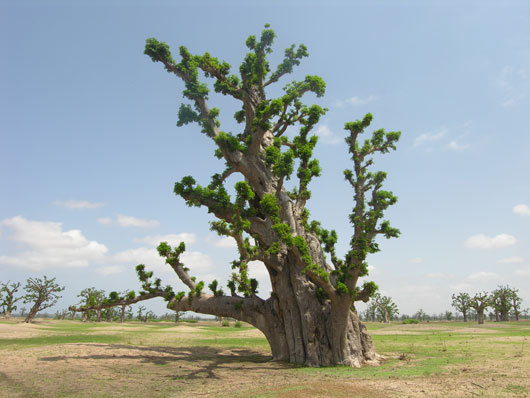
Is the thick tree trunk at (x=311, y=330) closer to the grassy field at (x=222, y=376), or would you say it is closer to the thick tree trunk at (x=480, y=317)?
the grassy field at (x=222, y=376)

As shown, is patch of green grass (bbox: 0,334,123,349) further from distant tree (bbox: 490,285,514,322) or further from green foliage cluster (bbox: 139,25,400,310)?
distant tree (bbox: 490,285,514,322)

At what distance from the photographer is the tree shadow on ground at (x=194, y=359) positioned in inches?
543

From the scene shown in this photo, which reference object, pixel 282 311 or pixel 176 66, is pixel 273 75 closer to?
pixel 176 66

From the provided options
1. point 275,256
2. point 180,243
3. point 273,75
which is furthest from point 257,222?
point 273,75

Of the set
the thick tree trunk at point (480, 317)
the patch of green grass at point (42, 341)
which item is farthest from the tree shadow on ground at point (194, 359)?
the thick tree trunk at point (480, 317)

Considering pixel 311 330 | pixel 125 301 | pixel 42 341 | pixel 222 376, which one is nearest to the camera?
pixel 222 376

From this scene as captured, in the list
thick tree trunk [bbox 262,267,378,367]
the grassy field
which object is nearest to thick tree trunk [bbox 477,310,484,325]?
the grassy field

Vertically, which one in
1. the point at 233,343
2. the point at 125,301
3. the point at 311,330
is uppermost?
the point at 125,301

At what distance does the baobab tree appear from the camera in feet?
51.9

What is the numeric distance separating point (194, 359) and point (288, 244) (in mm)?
7277

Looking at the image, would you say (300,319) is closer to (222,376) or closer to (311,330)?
(311,330)

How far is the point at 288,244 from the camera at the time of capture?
1570cm

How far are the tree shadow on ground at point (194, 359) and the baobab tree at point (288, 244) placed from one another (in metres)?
1.71

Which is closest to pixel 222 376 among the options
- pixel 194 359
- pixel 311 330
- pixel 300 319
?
pixel 194 359
